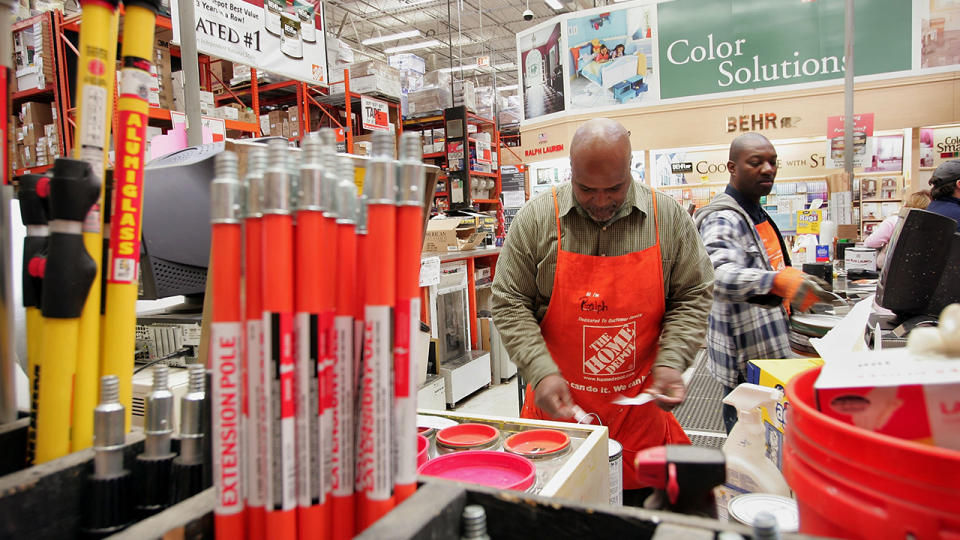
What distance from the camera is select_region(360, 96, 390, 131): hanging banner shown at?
6.72m

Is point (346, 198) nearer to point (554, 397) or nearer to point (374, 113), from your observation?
point (554, 397)

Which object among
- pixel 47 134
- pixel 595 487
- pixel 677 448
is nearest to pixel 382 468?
pixel 677 448

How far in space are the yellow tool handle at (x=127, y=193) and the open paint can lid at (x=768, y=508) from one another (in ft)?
3.12

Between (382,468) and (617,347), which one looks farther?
(617,347)

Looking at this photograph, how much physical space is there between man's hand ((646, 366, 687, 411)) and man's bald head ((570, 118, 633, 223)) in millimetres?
535

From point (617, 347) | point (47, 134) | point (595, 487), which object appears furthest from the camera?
point (47, 134)

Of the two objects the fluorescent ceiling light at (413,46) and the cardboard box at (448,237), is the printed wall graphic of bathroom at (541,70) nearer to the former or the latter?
the cardboard box at (448,237)

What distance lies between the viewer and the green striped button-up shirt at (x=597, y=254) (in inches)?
72.1

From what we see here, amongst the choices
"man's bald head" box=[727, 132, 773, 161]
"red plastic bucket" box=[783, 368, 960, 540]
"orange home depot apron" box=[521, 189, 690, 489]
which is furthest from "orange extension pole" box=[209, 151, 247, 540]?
"man's bald head" box=[727, 132, 773, 161]

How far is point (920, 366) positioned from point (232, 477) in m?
0.64

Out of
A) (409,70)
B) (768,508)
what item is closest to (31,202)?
(768,508)

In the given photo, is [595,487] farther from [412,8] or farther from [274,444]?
[412,8]

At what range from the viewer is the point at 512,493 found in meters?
0.55

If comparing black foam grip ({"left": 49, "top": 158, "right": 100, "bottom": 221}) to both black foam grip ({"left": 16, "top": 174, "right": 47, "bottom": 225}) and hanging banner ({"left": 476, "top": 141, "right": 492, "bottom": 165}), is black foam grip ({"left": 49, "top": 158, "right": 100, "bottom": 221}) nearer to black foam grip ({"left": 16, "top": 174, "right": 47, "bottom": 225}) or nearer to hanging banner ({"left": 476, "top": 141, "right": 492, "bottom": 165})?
black foam grip ({"left": 16, "top": 174, "right": 47, "bottom": 225})
